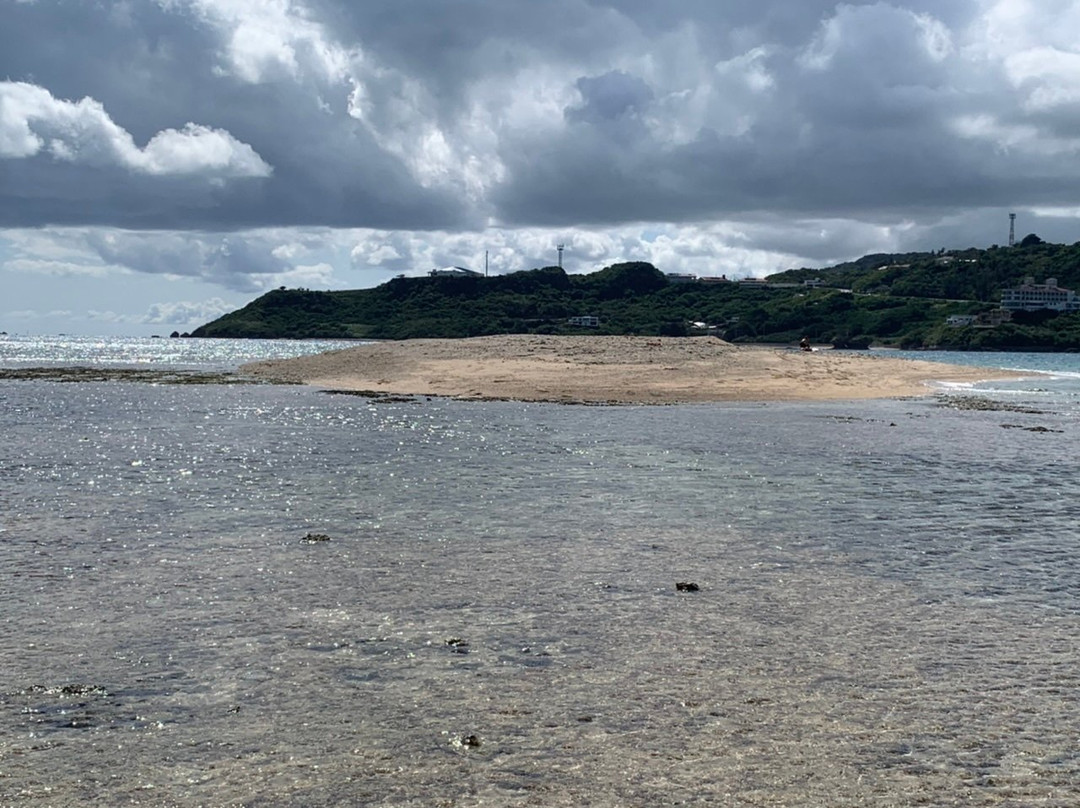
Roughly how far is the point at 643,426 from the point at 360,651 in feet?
110

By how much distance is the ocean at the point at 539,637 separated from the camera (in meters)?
9.20

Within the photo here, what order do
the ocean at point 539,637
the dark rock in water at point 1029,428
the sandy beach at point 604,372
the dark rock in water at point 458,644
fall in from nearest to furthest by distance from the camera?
1. the ocean at point 539,637
2. the dark rock in water at point 458,644
3. the dark rock in water at point 1029,428
4. the sandy beach at point 604,372

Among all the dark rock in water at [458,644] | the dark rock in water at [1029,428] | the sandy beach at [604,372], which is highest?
the sandy beach at [604,372]

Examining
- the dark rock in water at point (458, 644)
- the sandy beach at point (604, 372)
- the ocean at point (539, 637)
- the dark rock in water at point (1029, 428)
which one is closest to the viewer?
A: the ocean at point (539, 637)

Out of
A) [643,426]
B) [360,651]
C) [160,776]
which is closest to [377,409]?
[643,426]

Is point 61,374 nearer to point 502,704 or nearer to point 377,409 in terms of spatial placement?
point 377,409

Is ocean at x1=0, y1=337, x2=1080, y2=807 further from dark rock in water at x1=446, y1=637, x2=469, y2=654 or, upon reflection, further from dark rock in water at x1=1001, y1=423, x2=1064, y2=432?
dark rock in water at x1=1001, y1=423, x2=1064, y2=432

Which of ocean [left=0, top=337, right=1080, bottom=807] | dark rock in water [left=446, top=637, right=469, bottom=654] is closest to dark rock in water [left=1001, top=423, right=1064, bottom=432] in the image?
ocean [left=0, top=337, right=1080, bottom=807]

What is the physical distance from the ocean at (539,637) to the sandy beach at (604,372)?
3636 cm

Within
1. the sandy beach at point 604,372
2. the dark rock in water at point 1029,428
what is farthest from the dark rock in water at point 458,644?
the sandy beach at point 604,372

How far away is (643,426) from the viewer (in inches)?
1789

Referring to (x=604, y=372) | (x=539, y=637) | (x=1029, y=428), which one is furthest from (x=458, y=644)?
(x=604, y=372)

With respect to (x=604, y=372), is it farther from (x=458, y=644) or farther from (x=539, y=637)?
(x=458, y=644)

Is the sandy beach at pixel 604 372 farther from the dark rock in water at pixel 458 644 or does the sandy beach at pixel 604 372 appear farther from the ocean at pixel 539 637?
the dark rock in water at pixel 458 644
